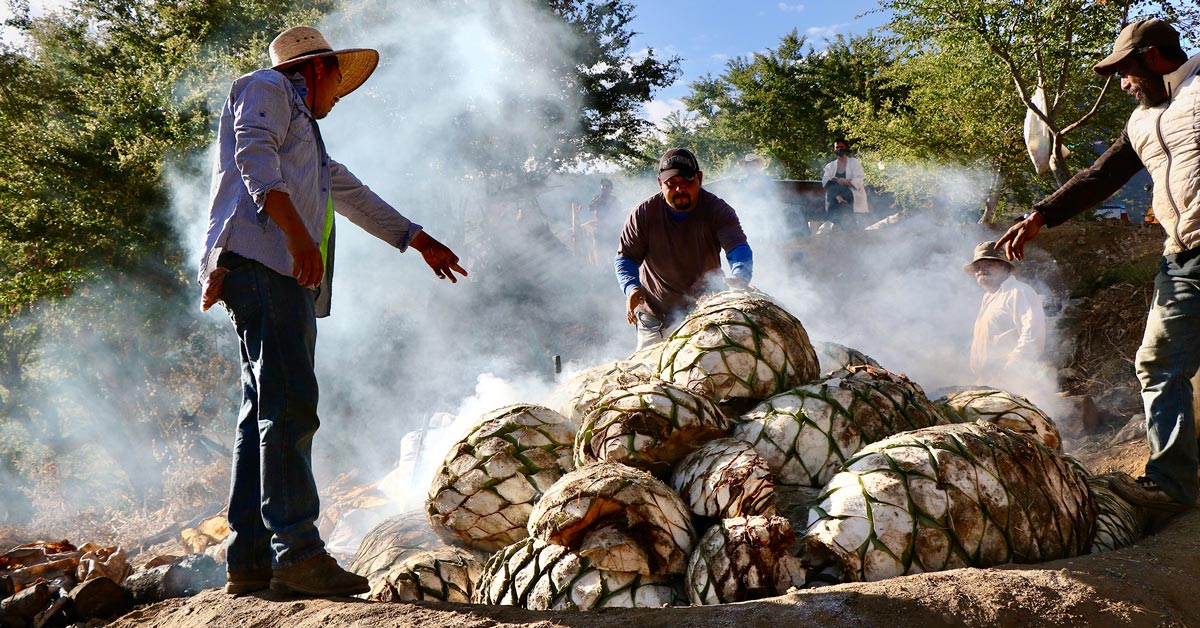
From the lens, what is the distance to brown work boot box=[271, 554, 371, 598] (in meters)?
2.33

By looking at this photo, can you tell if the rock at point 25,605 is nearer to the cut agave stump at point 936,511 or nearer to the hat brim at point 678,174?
the cut agave stump at point 936,511

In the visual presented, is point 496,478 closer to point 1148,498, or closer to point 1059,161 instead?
point 1148,498

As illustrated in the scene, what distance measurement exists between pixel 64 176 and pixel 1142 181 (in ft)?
80.0

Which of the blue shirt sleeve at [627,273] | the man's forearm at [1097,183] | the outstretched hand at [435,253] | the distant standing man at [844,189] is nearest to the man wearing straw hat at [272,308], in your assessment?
the outstretched hand at [435,253]

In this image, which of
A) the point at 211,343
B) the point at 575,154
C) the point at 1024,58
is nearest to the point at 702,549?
the point at 1024,58

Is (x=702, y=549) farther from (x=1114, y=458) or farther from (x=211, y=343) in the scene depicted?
(x=211, y=343)

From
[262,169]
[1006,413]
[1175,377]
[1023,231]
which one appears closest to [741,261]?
[1023,231]

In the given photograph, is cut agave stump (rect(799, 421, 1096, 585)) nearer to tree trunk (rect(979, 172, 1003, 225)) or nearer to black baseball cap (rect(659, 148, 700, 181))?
black baseball cap (rect(659, 148, 700, 181))

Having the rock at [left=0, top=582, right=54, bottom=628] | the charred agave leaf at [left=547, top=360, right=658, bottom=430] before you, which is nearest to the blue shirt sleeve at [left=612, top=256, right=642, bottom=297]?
the charred agave leaf at [left=547, top=360, right=658, bottom=430]

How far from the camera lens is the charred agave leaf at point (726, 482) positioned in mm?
1955

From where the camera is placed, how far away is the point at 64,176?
988cm

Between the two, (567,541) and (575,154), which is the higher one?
(575,154)

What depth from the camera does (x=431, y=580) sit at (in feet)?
7.47

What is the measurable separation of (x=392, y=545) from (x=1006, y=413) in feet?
7.41
